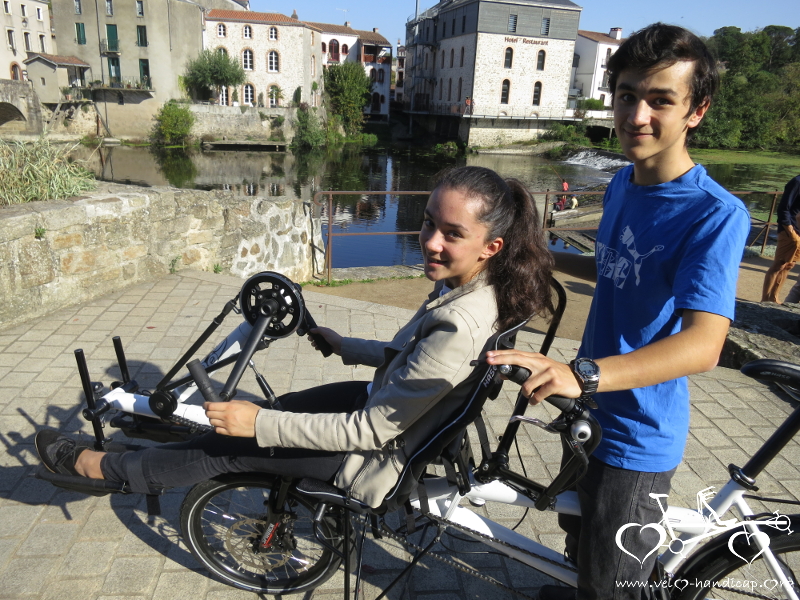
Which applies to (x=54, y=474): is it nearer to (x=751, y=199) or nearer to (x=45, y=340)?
(x=45, y=340)

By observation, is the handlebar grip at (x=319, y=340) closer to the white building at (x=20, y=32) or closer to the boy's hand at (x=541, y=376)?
the boy's hand at (x=541, y=376)

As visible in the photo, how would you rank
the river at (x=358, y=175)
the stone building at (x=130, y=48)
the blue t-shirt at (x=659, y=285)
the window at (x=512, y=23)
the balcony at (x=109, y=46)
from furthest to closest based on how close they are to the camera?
1. the window at (x=512, y=23)
2. the balcony at (x=109, y=46)
3. the stone building at (x=130, y=48)
4. the river at (x=358, y=175)
5. the blue t-shirt at (x=659, y=285)

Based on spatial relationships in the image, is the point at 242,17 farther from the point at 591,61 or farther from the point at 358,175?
the point at 591,61

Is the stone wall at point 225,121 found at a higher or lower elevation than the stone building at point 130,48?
lower

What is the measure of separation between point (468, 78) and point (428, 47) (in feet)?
39.2

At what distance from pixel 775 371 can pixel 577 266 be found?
32.3 ft

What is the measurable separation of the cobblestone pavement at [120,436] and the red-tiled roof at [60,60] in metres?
47.5

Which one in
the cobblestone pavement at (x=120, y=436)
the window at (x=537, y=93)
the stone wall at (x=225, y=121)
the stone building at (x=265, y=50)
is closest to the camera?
the cobblestone pavement at (x=120, y=436)

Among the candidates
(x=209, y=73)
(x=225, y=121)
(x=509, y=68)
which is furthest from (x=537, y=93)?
(x=209, y=73)

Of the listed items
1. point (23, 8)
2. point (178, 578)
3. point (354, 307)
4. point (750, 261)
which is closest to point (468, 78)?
point (23, 8)

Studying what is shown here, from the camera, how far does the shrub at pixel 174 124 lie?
42719 mm

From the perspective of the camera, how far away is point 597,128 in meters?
52.0

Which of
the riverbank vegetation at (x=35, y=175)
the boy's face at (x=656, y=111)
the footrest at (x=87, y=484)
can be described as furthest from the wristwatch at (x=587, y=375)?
the riverbank vegetation at (x=35, y=175)

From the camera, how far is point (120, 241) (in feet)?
18.5
